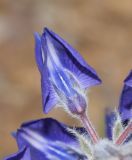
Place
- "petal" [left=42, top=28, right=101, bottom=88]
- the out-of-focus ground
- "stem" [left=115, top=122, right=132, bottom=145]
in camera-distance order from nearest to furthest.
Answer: "stem" [left=115, top=122, right=132, bottom=145] → "petal" [left=42, top=28, right=101, bottom=88] → the out-of-focus ground

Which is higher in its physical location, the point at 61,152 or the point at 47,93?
the point at 47,93

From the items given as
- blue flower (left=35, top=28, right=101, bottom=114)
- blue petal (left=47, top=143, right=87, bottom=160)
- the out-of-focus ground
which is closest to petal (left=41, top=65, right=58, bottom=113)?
blue flower (left=35, top=28, right=101, bottom=114)

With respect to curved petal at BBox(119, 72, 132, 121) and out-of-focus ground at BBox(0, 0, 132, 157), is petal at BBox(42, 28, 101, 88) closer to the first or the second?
curved petal at BBox(119, 72, 132, 121)

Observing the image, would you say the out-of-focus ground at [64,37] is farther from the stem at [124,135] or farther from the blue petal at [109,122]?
the stem at [124,135]

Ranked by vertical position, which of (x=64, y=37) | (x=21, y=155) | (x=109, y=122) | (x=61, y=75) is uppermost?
(x=61, y=75)

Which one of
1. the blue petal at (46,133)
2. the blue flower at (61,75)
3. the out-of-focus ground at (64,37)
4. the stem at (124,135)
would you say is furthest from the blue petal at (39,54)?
the out-of-focus ground at (64,37)

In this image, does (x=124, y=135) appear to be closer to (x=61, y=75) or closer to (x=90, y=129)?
(x=90, y=129)

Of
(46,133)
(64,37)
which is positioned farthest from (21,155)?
(64,37)
